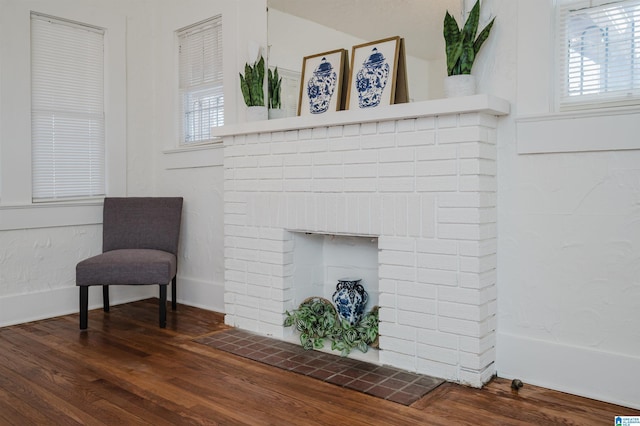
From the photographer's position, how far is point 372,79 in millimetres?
2797

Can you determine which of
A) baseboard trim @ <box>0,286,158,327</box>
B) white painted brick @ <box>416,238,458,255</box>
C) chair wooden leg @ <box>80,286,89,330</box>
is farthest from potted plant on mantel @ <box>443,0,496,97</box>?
baseboard trim @ <box>0,286,158,327</box>

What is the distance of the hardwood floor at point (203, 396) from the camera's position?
2.07 metres

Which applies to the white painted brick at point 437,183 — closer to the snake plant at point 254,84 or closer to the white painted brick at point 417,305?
the white painted brick at point 417,305

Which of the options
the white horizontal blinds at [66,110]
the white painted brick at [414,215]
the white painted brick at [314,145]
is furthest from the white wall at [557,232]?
the white horizontal blinds at [66,110]

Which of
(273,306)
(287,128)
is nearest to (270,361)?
(273,306)

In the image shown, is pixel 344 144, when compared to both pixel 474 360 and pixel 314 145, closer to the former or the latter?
pixel 314 145

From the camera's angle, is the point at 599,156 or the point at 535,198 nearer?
the point at 599,156

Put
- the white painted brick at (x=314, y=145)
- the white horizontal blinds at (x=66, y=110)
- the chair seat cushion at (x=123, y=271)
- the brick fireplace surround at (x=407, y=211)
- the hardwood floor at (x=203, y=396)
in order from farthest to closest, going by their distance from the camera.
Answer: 1. the white horizontal blinds at (x=66, y=110)
2. the chair seat cushion at (x=123, y=271)
3. the white painted brick at (x=314, y=145)
4. the brick fireplace surround at (x=407, y=211)
5. the hardwood floor at (x=203, y=396)

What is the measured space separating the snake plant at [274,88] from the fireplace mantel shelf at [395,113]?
288mm

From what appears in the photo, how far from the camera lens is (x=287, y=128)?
10.0ft

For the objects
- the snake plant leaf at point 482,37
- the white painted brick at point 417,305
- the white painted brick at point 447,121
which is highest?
the snake plant leaf at point 482,37

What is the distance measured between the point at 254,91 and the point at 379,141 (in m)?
1.11

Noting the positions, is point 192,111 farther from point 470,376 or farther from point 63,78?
Result: point 470,376

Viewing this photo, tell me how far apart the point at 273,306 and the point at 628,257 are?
1.91 metres
